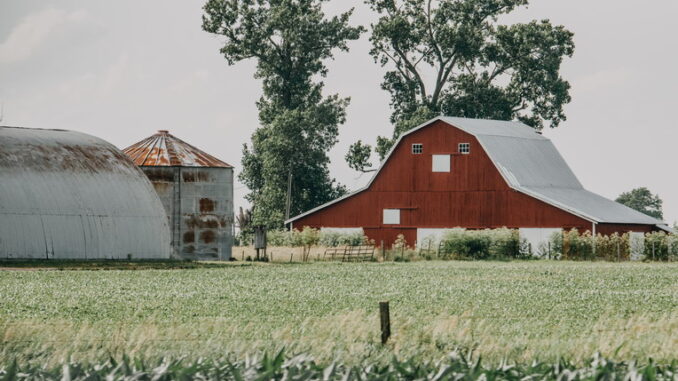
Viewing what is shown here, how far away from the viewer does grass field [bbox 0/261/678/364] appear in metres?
16.0

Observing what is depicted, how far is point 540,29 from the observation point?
7931 cm

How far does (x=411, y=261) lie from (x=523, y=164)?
1252 cm

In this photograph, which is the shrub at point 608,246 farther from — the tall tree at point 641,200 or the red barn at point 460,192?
the tall tree at point 641,200

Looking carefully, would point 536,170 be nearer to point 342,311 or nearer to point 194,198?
point 194,198

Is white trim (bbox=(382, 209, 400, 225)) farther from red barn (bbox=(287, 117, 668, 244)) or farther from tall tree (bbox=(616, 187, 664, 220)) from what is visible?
tall tree (bbox=(616, 187, 664, 220))

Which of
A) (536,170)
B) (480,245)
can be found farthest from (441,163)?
(480,245)

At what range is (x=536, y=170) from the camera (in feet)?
231

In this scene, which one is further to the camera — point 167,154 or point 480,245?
point 480,245

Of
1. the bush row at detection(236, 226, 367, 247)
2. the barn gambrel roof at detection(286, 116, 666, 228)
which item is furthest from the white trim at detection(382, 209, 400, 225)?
the barn gambrel roof at detection(286, 116, 666, 228)

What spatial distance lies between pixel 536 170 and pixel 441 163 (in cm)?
565

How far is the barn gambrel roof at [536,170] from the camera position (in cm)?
6550

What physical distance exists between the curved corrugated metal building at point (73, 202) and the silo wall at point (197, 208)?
357 cm

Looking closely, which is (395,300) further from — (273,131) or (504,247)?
(273,131)

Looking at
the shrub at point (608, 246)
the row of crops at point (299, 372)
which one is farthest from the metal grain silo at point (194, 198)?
the row of crops at point (299, 372)
